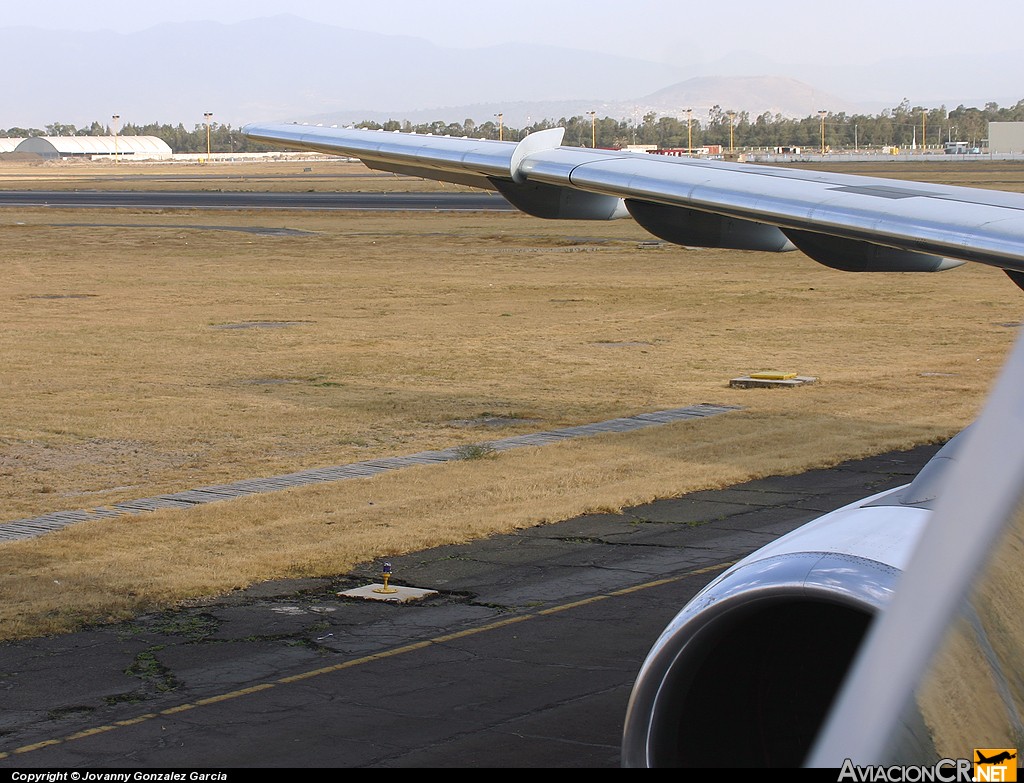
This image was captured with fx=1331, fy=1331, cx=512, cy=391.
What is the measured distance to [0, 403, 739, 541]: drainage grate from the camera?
13906 mm

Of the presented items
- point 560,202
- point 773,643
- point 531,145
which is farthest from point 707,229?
point 773,643

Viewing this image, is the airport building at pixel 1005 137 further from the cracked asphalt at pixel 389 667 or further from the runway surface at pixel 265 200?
the cracked asphalt at pixel 389 667

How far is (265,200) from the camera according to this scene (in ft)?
287

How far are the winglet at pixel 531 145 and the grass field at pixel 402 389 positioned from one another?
4.56 meters

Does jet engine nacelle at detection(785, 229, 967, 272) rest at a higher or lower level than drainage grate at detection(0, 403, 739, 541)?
higher

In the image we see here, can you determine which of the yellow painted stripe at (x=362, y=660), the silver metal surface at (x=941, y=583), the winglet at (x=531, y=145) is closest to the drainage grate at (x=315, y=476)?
the yellow painted stripe at (x=362, y=660)

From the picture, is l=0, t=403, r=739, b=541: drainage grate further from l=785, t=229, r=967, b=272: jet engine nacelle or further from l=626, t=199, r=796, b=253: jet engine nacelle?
l=785, t=229, r=967, b=272: jet engine nacelle

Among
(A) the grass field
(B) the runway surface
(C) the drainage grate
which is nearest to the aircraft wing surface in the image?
(A) the grass field

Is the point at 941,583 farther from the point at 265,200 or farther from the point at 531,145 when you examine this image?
the point at 265,200

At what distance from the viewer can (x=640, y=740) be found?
15.6 feet

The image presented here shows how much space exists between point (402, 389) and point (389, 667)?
42.6 feet

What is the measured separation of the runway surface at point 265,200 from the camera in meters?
78.0

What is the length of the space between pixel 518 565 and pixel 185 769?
16.9 ft

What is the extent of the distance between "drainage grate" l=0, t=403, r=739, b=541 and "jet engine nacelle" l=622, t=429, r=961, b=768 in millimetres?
10020
